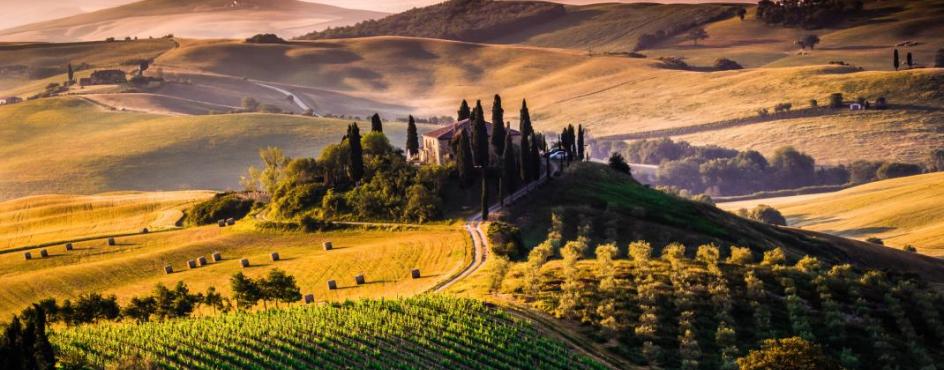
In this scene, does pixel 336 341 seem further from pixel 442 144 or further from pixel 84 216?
pixel 84 216

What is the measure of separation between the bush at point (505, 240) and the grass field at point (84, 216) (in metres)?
46.6

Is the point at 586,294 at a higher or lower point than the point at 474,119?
lower

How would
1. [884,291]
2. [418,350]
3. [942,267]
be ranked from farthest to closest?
[942,267], [884,291], [418,350]

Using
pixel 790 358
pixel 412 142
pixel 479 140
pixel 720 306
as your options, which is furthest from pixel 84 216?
pixel 790 358

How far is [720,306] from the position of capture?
266 feet

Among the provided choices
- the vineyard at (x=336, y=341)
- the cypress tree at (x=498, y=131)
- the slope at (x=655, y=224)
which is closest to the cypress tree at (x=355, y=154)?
the cypress tree at (x=498, y=131)

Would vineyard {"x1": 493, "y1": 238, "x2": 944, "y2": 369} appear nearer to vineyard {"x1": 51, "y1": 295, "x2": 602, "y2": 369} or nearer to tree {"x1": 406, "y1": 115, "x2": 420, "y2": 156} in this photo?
vineyard {"x1": 51, "y1": 295, "x2": 602, "y2": 369}

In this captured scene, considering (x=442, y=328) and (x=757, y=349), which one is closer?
(x=442, y=328)

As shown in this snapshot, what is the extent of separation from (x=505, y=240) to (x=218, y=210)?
45543mm

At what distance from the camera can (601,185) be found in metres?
126

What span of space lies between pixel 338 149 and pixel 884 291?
62.8 m

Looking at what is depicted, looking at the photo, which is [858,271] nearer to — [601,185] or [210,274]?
[601,185]

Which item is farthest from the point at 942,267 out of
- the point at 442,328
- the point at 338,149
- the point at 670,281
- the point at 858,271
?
the point at 442,328

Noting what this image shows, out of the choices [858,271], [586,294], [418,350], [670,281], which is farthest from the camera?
[858,271]
